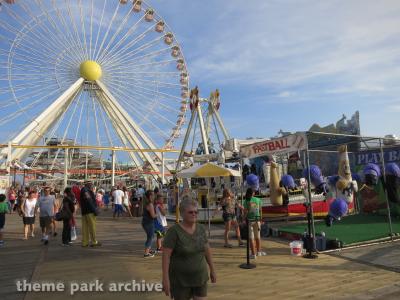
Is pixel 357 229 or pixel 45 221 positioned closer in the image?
pixel 45 221

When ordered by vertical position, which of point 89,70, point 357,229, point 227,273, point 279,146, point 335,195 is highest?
point 89,70

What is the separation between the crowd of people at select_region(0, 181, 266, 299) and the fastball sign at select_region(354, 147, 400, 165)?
262 inches

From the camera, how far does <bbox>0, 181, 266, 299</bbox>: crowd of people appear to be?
310 centimetres

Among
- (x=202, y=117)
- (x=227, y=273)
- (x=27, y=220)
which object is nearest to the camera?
(x=227, y=273)

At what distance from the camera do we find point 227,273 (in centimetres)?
596

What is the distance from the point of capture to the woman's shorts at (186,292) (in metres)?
3.09

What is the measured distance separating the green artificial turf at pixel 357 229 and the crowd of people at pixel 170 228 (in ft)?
7.01

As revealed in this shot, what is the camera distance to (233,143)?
16.6 m

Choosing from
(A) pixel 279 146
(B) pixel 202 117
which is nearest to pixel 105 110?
(B) pixel 202 117

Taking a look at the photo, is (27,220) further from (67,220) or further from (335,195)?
(335,195)

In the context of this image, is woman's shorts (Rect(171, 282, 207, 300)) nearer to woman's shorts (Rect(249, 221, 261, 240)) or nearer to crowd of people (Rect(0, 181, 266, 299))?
crowd of people (Rect(0, 181, 266, 299))

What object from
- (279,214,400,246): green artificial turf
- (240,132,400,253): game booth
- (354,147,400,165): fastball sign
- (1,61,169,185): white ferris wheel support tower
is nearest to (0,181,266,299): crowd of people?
Answer: (240,132,400,253): game booth

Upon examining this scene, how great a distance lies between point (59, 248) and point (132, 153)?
92.8 feet

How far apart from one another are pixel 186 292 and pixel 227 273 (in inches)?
119
